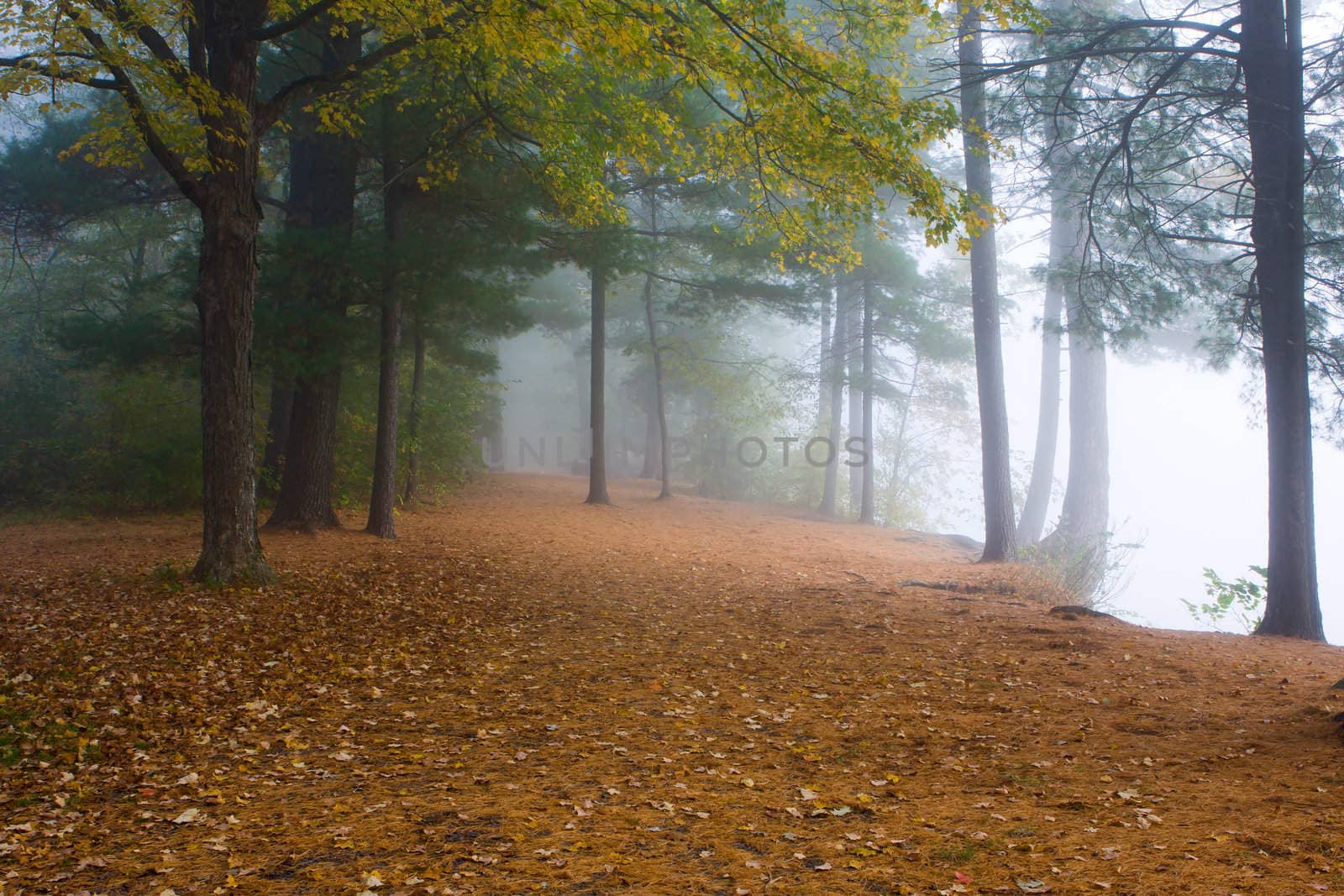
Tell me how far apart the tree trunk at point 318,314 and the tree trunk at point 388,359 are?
489 mm

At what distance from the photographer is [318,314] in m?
10.2

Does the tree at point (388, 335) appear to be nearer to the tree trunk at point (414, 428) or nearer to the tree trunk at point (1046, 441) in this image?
the tree trunk at point (414, 428)

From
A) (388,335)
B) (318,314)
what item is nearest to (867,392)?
(388,335)

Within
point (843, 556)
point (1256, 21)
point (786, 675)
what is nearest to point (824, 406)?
point (843, 556)

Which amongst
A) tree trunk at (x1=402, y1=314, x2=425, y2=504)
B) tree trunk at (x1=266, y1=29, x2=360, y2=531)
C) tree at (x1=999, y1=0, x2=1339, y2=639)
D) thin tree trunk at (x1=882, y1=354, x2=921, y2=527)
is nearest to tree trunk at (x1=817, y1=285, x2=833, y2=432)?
thin tree trunk at (x1=882, y1=354, x2=921, y2=527)

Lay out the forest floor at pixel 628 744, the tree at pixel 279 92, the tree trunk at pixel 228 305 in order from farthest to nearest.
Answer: the tree trunk at pixel 228 305 → the tree at pixel 279 92 → the forest floor at pixel 628 744

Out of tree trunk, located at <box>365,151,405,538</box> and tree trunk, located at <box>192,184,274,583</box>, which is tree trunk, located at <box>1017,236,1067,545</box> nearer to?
tree trunk, located at <box>365,151,405,538</box>

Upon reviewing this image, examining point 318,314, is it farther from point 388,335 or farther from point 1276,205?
point 1276,205

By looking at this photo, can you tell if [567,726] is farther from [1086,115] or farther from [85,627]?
[1086,115]

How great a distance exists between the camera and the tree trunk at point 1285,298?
316 inches

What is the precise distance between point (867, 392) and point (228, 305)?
16.8m

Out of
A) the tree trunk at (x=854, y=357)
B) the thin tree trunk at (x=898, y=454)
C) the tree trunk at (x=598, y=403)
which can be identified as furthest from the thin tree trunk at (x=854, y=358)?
the tree trunk at (x=598, y=403)

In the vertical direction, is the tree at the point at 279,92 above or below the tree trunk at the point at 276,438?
above

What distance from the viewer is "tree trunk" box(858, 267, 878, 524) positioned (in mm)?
21438
